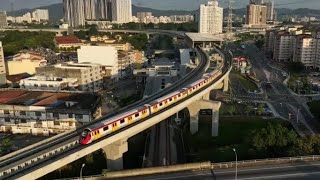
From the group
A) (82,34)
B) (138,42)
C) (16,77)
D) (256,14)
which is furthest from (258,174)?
(256,14)

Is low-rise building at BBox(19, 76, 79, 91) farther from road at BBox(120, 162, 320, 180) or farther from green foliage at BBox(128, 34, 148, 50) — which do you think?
green foliage at BBox(128, 34, 148, 50)

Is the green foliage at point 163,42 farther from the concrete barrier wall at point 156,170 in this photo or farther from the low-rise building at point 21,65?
the concrete barrier wall at point 156,170

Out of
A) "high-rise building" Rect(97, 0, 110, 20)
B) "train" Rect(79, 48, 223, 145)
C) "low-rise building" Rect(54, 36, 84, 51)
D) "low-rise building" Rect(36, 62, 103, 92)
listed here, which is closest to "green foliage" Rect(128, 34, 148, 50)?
"low-rise building" Rect(54, 36, 84, 51)

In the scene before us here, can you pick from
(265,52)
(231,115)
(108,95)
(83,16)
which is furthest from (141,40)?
(83,16)

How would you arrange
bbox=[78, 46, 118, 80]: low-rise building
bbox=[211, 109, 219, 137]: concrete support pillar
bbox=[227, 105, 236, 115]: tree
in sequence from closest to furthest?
1. bbox=[211, 109, 219, 137]: concrete support pillar
2. bbox=[227, 105, 236, 115]: tree
3. bbox=[78, 46, 118, 80]: low-rise building

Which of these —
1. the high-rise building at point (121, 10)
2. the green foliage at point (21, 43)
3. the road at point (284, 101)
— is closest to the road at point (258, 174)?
the road at point (284, 101)

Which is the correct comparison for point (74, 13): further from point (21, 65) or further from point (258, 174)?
point (258, 174)

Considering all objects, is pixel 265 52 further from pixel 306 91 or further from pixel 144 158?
pixel 144 158
